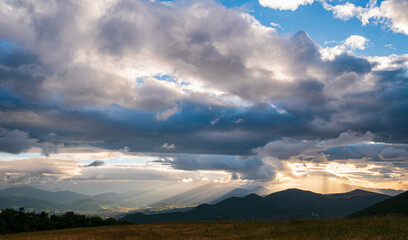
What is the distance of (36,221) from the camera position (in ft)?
160

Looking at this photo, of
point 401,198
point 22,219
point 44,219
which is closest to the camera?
point 22,219

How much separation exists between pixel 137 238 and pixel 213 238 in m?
8.45

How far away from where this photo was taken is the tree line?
44.5 meters

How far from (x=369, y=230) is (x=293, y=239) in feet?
30.4

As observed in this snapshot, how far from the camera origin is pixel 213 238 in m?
27.0

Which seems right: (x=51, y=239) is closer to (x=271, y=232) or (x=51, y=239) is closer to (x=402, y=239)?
(x=271, y=232)

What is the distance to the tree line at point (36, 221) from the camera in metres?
44.5

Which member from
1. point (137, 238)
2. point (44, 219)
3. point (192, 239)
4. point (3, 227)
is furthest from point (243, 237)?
point (44, 219)

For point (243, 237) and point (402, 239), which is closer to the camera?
point (402, 239)

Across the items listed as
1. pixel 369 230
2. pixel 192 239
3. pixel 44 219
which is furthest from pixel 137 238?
pixel 44 219

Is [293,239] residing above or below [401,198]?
above

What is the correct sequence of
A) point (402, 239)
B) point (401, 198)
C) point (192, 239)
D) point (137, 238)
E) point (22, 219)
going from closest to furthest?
point (402, 239)
point (192, 239)
point (137, 238)
point (22, 219)
point (401, 198)

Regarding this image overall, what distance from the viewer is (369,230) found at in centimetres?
2705

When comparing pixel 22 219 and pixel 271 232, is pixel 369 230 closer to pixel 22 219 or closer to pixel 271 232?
pixel 271 232
